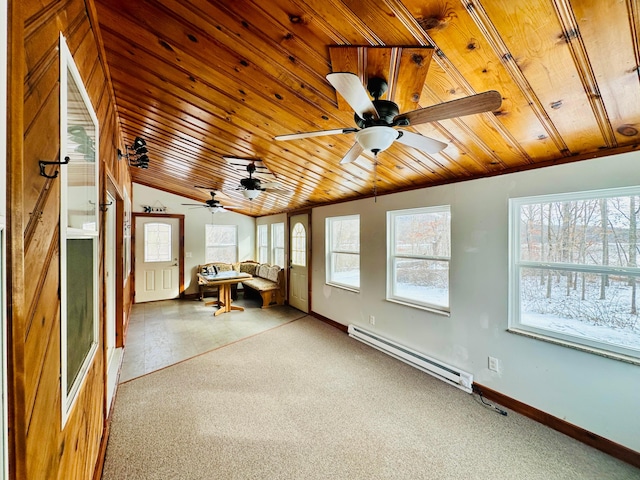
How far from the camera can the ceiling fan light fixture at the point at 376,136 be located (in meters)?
1.48

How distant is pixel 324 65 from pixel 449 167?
1.65 m

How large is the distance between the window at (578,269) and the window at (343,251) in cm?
223

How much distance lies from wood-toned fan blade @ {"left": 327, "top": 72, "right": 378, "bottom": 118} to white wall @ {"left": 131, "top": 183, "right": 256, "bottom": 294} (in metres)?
6.27

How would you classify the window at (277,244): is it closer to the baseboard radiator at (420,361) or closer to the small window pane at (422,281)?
the baseboard radiator at (420,361)

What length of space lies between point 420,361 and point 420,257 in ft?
3.87

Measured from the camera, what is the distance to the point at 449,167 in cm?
268

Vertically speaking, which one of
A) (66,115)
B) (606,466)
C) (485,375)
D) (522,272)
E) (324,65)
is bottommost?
(606,466)

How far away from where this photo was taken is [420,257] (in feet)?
11.1

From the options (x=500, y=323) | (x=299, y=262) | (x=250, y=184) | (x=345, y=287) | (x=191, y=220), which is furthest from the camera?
(x=191, y=220)

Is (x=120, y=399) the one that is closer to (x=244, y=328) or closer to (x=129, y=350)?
(x=129, y=350)

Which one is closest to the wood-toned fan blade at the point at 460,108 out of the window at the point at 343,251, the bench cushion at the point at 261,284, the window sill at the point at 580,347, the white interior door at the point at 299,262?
the window sill at the point at 580,347

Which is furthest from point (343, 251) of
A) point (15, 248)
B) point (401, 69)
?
point (15, 248)

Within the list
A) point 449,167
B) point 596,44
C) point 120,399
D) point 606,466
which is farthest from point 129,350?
point 596,44

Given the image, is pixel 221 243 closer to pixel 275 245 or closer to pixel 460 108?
pixel 275 245
